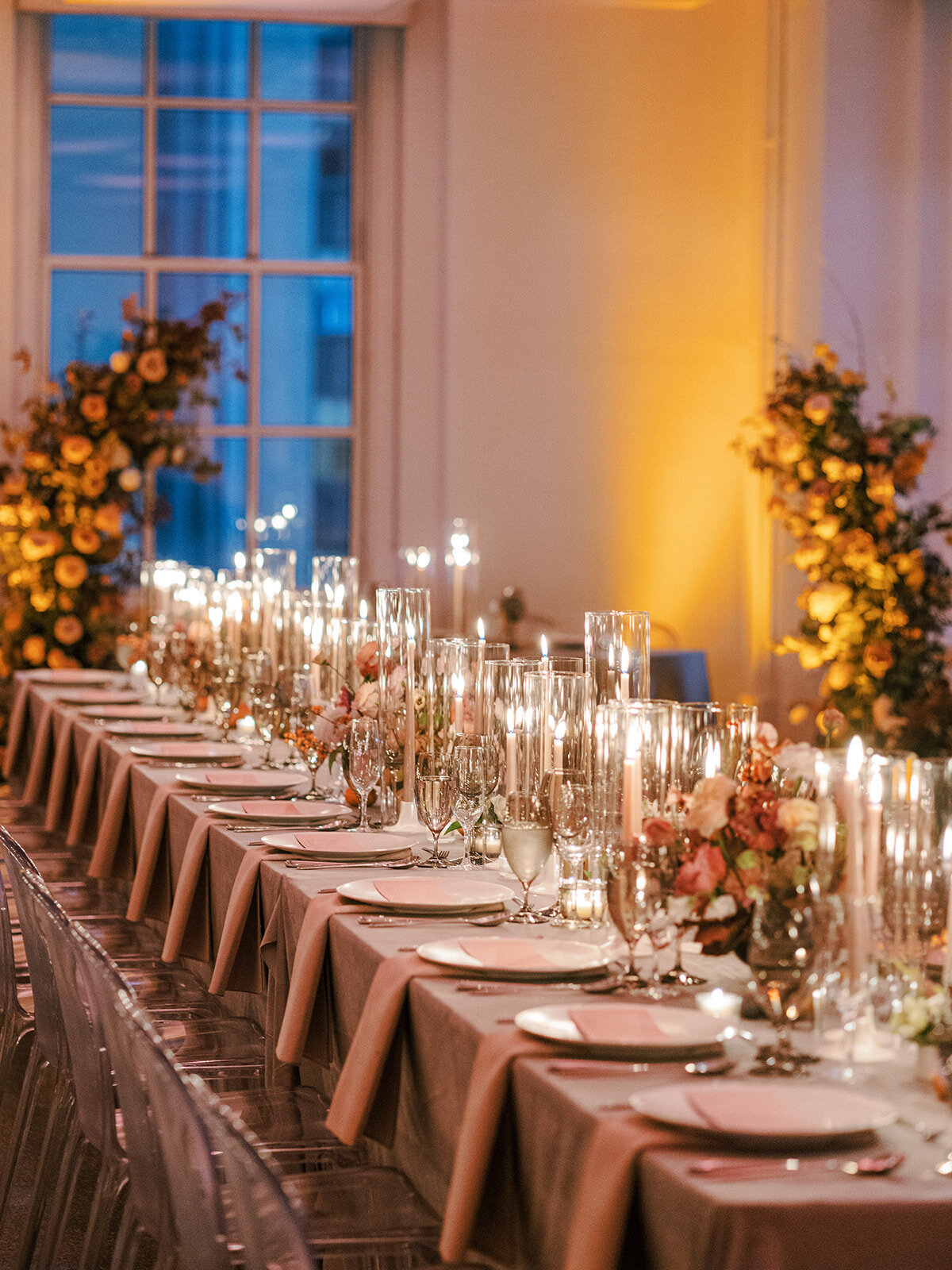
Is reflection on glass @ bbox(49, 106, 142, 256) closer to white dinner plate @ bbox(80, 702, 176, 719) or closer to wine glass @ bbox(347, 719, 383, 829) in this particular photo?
white dinner plate @ bbox(80, 702, 176, 719)

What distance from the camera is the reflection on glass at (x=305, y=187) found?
1002cm

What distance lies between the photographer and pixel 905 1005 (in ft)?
5.47

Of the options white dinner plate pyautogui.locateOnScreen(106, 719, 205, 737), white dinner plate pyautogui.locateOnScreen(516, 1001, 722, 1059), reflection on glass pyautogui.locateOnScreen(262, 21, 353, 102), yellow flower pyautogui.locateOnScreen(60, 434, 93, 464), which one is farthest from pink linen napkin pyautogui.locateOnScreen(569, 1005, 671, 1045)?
reflection on glass pyautogui.locateOnScreen(262, 21, 353, 102)

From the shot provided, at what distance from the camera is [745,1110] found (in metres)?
1.45

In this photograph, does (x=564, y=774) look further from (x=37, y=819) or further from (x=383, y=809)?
(x=37, y=819)

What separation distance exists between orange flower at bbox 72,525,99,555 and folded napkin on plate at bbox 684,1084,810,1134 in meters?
6.85

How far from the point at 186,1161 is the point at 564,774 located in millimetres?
1002

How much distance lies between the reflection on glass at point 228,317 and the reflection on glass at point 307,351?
0.43ft

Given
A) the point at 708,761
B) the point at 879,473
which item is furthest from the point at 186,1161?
the point at 879,473

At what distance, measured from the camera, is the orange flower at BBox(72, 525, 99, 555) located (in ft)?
26.2

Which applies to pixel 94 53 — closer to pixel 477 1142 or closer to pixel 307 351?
pixel 307 351

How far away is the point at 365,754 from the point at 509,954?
3.05ft

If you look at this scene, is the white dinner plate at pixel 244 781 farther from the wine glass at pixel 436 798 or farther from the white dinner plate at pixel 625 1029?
the white dinner plate at pixel 625 1029

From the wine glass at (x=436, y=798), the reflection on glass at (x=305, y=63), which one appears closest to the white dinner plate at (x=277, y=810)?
the wine glass at (x=436, y=798)
